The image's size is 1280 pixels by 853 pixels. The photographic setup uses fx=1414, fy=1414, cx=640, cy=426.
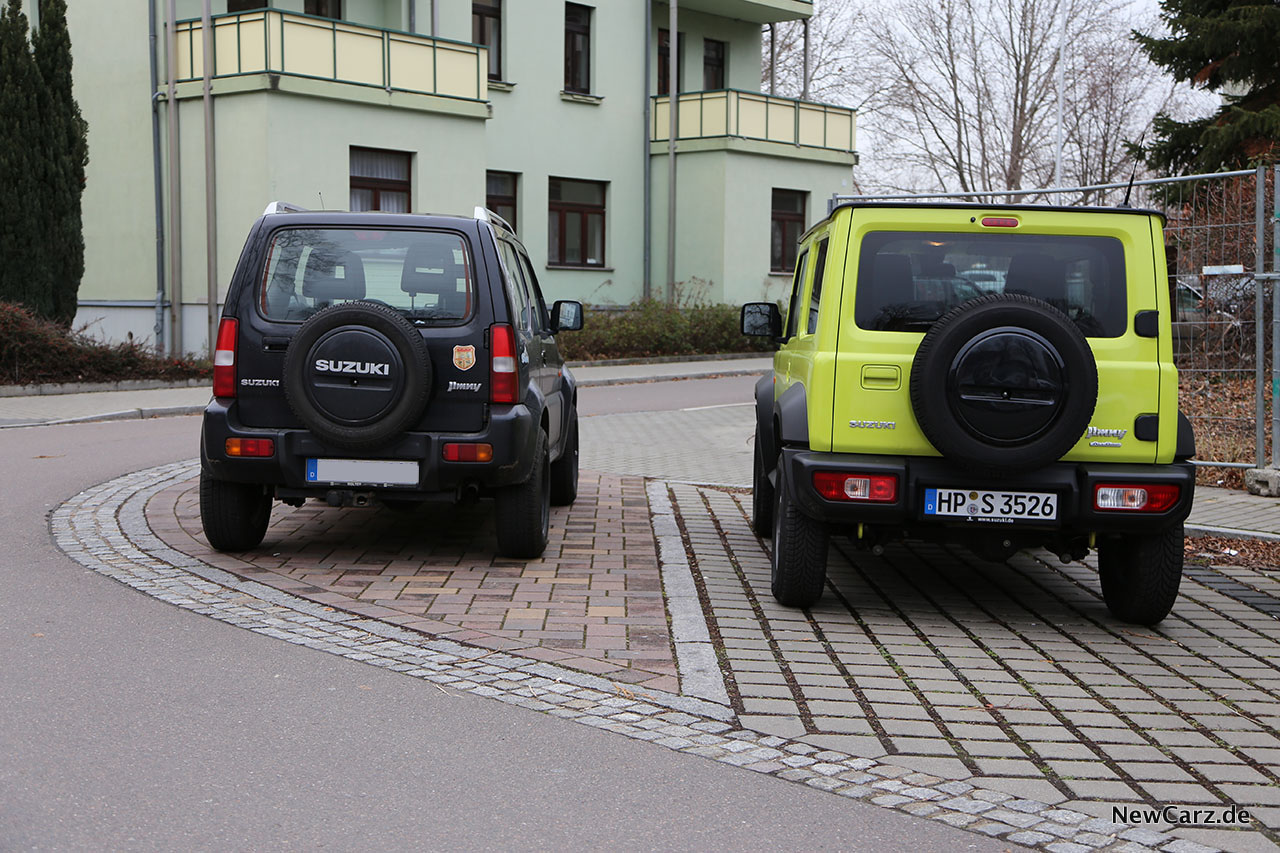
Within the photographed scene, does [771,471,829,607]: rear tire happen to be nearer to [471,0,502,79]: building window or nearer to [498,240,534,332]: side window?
[498,240,534,332]: side window

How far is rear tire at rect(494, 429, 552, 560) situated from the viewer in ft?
25.0

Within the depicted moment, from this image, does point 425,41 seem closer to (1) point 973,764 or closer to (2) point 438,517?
(2) point 438,517

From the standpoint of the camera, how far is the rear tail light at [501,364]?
24.2 feet

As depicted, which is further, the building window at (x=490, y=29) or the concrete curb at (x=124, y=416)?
the building window at (x=490, y=29)

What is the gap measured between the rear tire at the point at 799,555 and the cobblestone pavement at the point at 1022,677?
0.11 meters

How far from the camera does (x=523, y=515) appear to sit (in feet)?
25.1

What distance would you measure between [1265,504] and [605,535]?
4.69 meters

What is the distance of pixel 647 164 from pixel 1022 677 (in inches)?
1081

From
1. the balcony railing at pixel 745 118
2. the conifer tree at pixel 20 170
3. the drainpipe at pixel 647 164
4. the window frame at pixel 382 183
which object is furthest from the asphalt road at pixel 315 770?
the balcony railing at pixel 745 118

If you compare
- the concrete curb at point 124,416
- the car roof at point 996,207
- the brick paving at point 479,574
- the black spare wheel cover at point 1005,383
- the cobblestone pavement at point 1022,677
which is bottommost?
the cobblestone pavement at point 1022,677

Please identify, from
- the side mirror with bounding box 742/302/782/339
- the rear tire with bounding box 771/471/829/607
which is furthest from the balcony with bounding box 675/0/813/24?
the rear tire with bounding box 771/471/829/607

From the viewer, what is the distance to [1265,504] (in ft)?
32.4

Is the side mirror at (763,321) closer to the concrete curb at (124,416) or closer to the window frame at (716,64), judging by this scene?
the concrete curb at (124,416)

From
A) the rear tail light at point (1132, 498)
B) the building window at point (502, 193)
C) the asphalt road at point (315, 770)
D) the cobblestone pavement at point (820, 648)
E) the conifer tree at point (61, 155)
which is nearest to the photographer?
the asphalt road at point (315, 770)
